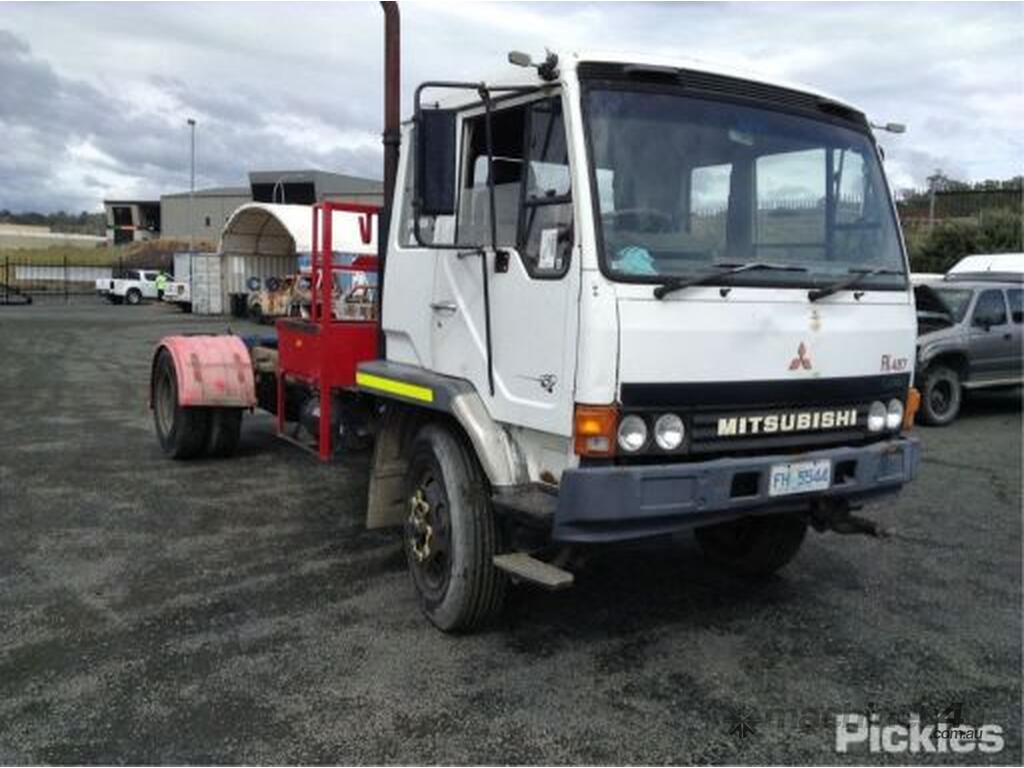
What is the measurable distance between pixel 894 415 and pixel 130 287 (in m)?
46.1

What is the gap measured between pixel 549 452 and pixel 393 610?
1.47m

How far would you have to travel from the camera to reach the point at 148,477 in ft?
26.8

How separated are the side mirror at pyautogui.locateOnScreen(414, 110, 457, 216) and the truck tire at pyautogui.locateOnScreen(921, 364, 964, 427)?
32.7ft

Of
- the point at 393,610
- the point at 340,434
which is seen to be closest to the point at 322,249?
the point at 340,434

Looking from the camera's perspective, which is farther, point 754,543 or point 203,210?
point 203,210

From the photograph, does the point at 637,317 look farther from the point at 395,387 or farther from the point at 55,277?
the point at 55,277

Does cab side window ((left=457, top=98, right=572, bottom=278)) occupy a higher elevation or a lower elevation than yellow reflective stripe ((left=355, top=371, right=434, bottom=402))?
higher

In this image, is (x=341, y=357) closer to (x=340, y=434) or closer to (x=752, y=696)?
(x=340, y=434)

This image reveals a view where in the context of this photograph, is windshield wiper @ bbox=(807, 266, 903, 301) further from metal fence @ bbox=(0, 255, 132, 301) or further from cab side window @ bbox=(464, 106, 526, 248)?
metal fence @ bbox=(0, 255, 132, 301)

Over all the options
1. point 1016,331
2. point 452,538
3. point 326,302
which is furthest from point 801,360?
point 1016,331

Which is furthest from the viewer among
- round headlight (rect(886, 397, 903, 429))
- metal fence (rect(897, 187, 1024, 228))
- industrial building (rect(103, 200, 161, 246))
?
industrial building (rect(103, 200, 161, 246))

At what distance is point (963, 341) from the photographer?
13.0m

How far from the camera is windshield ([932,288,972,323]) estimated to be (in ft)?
43.6

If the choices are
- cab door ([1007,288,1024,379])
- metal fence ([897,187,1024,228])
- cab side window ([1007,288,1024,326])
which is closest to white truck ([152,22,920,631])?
cab door ([1007,288,1024,379])
